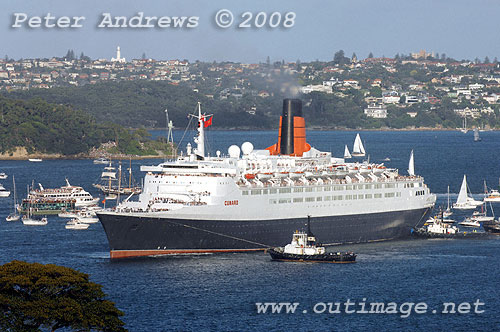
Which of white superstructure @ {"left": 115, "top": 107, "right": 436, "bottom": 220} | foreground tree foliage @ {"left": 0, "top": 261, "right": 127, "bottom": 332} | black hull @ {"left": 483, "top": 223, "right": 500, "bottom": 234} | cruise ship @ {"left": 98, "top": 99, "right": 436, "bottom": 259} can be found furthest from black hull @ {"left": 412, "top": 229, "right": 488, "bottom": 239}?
foreground tree foliage @ {"left": 0, "top": 261, "right": 127, "bottom": 332}

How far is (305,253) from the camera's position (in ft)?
187

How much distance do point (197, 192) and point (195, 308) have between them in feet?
43.7

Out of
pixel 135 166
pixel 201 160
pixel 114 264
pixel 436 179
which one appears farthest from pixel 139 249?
pixel 135 166

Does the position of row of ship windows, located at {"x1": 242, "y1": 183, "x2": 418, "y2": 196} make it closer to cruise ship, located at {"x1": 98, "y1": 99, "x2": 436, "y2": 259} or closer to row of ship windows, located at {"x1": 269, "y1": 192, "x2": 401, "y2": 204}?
cruise ship, located at {"x1": 98, "y1": 99, "x2": 436, "y2": 259}

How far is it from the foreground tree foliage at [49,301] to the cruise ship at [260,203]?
20.7 metres

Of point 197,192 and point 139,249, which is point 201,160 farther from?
point 139,249

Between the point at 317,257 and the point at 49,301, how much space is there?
24.7 meters

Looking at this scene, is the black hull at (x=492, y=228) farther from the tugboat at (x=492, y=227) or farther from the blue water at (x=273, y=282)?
the blue water at (x=273, y=282)

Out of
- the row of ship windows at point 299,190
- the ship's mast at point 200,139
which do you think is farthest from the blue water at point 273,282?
the ship's mast at point 200,139

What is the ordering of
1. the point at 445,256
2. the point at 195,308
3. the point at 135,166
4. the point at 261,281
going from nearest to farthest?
the point at 195,308, the point at 261,281, the point at 445,256, the point at 135,166

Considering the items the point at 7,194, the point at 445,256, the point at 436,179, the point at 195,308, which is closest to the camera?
the point at 195,308

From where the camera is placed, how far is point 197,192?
5878cm

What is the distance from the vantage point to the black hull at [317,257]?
5672 cm

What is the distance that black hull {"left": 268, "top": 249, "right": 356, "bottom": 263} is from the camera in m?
56.7
